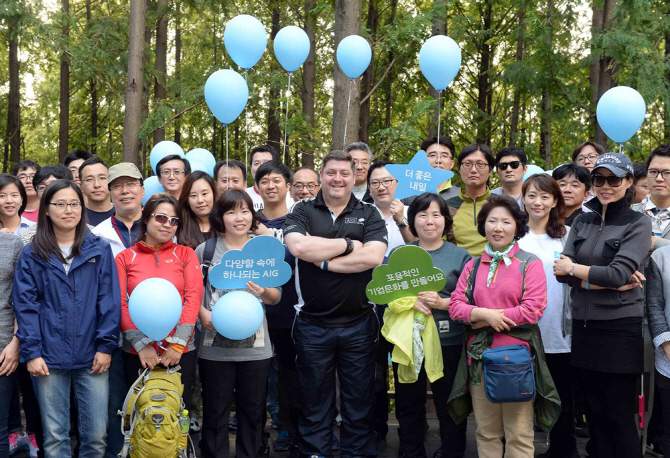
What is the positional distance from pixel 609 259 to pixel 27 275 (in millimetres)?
3719

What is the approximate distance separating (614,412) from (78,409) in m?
3.44

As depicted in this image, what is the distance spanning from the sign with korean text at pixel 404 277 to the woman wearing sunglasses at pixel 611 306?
82 cm

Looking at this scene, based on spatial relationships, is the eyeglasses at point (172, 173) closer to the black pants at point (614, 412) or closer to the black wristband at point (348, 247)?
the black wristband at point (348, 247)

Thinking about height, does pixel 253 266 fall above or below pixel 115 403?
above

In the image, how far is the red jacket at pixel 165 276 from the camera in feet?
12.9

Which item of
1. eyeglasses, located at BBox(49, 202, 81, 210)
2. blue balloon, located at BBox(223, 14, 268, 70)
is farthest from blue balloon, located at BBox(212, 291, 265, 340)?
blue balloon, located at BBox(223, 14, 268, 70)

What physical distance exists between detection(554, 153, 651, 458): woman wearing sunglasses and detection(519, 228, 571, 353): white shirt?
0.30 meters

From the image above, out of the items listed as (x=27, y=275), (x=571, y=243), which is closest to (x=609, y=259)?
(x=571, y=243)

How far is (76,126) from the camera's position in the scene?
16516 mm

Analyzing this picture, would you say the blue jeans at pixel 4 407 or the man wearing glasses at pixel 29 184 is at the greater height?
the man wearing glasses at pixel 29 184

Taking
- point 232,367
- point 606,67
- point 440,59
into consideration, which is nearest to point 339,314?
point 232,367

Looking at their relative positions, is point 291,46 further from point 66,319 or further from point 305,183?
point 66,319

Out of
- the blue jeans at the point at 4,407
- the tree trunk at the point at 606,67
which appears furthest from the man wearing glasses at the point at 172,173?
the tree trunk at the point at 606,67

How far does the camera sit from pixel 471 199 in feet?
16.4
